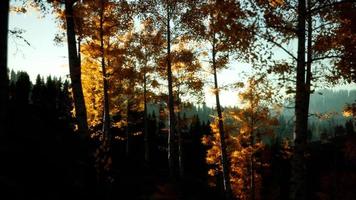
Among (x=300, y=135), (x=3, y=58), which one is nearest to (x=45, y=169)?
(x=3, y=58)

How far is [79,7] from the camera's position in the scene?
1103 centimetres

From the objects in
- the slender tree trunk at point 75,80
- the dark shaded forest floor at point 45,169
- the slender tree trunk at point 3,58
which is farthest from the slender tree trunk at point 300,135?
the slender tree trunk at point 3,58

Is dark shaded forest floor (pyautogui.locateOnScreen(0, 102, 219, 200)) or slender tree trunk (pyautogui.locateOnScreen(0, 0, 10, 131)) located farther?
dark shaded forest floor (pyautogui.locateOnScreen(0, 102, 219, 200))

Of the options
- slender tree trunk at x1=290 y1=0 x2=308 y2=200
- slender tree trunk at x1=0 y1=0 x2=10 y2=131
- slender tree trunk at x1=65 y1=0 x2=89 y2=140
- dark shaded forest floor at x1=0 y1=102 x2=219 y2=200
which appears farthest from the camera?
slender tree trunk at x1=65 y1=0 x2=89 y2=140

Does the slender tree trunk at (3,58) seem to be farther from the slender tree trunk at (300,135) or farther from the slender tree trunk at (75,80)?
the slender tree trunk at (300,135)

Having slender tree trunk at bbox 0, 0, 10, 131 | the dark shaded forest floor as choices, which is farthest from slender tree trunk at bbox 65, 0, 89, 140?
slender tree trunk at bbox 0, 0, 10, 131

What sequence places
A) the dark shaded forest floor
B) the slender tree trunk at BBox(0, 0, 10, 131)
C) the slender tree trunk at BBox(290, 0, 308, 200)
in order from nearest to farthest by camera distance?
1. the slender tree trunk at BBox(0, 0, 10, 131)
2. the dark shaded forest floor
3. the slender tree trunk at BBox(290, 0, 308, 200)

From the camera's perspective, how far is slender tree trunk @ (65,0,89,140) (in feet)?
31.4

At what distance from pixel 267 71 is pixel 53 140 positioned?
544 cm

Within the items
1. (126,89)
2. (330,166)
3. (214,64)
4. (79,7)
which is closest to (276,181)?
(330,166)

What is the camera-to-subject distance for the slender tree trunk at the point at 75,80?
9570 mm

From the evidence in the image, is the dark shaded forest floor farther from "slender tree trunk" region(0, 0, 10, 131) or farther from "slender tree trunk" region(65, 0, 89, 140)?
"slender tree trunk" region(0, 0, 10, 131)

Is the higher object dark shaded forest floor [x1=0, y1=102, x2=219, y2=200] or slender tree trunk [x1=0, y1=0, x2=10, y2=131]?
slender tree trunk [x1=0, y1=0, x2=10, y2=131]

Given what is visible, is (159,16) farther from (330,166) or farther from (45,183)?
(330,166)
